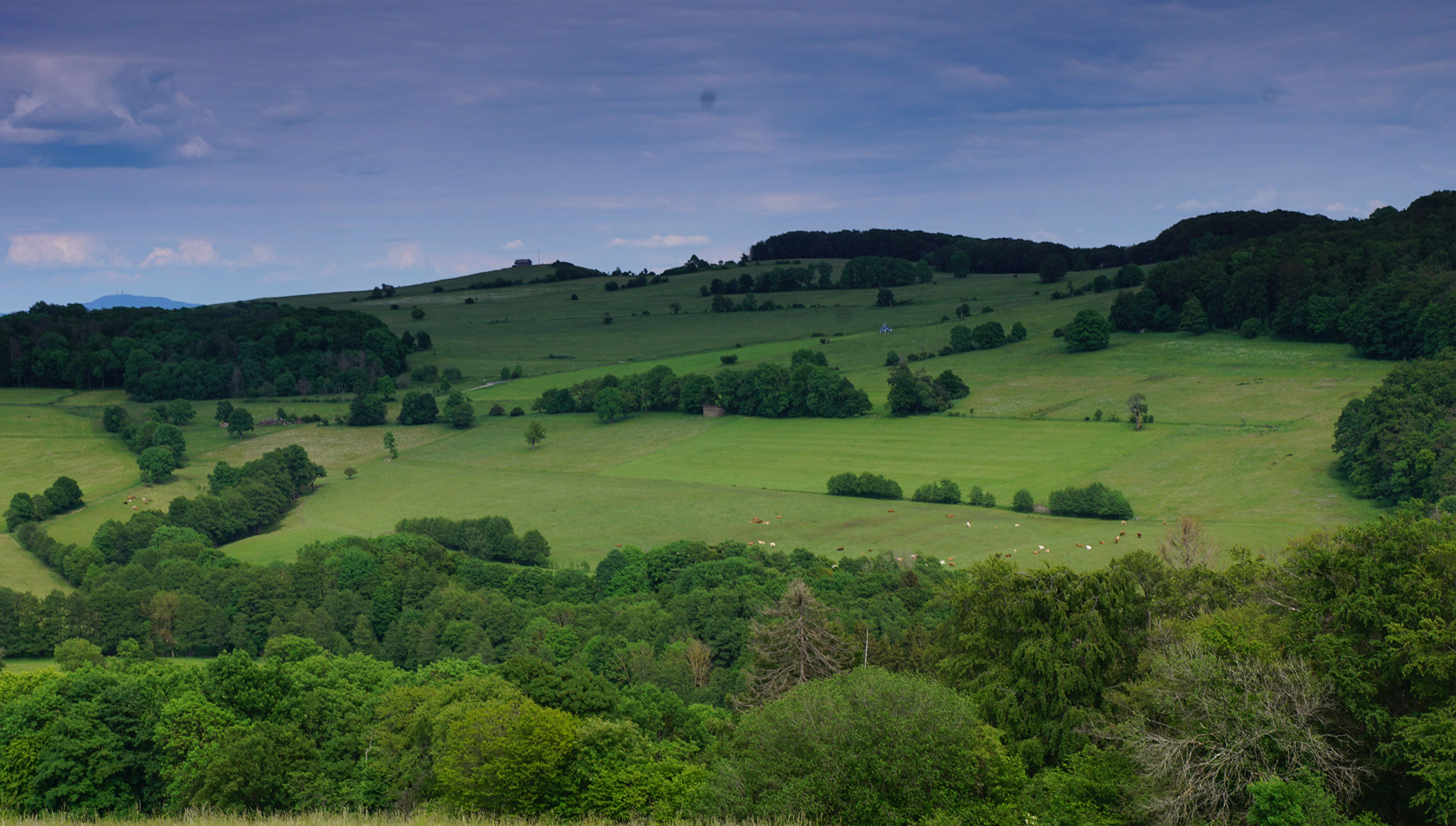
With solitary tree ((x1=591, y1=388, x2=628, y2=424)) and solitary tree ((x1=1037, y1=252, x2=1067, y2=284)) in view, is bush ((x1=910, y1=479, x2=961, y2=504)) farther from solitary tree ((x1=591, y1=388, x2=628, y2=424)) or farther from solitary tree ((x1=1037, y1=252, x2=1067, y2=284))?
solitary tree ((x1=1037, y1=252, x2=1067, y2=284))

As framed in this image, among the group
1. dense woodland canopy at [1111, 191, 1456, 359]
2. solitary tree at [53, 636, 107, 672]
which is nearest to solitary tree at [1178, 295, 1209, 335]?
dense woodland canopy at [1111, 191, 1456, 359]

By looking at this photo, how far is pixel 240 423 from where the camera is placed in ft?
391

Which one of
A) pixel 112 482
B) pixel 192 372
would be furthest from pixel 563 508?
pixel 192 372

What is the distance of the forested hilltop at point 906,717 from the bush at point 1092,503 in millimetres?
26906

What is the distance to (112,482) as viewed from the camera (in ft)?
337

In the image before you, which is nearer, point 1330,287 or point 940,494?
point 940,494

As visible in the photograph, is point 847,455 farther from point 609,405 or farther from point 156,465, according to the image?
point 156,465

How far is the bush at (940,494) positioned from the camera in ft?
272

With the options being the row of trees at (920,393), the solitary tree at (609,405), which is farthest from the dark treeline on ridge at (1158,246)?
the solitary tree at (609,405)

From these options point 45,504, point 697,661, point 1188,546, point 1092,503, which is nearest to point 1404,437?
point 1092,503

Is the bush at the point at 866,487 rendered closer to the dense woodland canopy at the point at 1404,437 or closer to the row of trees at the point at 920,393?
the row of trees at the point at 920,393

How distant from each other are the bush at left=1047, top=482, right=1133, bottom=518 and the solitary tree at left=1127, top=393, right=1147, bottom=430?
19.6 meters

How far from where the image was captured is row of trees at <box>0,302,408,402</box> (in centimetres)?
13912

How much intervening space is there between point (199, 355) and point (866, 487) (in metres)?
108
